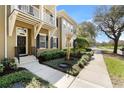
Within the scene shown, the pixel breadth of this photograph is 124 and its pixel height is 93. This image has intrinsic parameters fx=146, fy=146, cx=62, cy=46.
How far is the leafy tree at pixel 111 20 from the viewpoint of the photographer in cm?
2461

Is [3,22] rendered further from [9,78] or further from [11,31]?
[9,78]

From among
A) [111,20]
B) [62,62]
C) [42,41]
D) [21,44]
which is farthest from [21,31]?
[111,20]

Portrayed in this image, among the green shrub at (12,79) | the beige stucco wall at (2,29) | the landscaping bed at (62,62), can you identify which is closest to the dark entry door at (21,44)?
the landscaping bed at (62,62)

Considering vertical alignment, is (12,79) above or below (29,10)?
below

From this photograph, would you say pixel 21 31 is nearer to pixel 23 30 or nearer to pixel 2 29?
pixel 23 30

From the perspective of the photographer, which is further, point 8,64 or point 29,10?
point 29,10

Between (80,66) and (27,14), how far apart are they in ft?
16.8

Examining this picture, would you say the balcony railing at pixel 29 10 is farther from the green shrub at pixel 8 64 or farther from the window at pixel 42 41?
the green shrub at pixel 8 64

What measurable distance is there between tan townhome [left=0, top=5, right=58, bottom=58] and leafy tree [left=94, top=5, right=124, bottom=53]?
14.7 meters

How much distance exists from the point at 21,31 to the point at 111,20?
19.5 m

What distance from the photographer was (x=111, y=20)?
84.9 ft
